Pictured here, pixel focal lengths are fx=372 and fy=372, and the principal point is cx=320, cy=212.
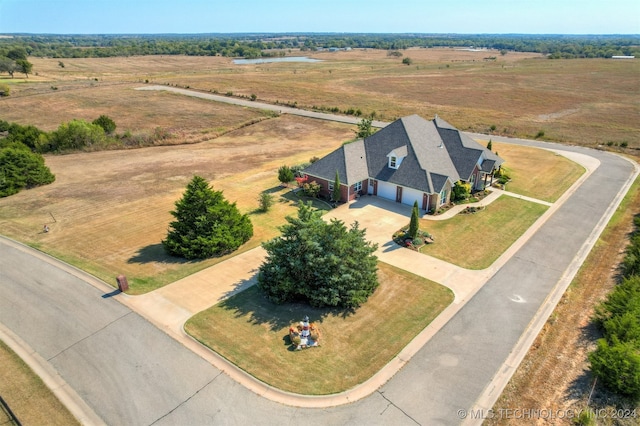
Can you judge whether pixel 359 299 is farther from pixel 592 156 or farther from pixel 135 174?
pixel 592 156

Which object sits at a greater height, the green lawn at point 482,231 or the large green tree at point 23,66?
the large green tree at point 23,66

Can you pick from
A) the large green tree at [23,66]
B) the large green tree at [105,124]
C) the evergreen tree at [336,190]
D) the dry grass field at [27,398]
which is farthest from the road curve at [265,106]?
the dry grass field at [27,398]

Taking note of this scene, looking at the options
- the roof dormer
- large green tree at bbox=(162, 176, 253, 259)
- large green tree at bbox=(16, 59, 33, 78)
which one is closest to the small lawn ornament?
large green tree at bbox=(162, 176, 253, 259)

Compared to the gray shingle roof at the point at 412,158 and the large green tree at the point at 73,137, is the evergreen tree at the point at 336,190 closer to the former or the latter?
the gray shingle roof at the point at 412,158

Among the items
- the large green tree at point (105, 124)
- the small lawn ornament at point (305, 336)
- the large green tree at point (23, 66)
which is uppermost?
the large green tree at point (23, 66)

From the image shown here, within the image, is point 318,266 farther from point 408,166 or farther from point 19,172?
point 19,172

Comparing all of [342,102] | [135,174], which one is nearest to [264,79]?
[342,102]

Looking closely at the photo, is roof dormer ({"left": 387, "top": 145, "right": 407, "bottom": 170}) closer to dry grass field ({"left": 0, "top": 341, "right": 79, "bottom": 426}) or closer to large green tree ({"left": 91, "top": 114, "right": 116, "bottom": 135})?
dry grass field ({"left": 0, "top": 341, "right": 79, "bottom": 426})
